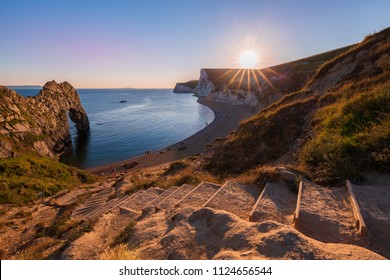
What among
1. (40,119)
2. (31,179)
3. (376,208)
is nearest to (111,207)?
(376,208)

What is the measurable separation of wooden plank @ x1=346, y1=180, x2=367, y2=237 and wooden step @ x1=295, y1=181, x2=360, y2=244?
0.34 ft

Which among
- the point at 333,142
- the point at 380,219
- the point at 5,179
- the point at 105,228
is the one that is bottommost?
the point at 5,179

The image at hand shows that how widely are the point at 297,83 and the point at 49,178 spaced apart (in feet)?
166

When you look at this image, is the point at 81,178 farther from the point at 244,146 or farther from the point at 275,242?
the point at 275,242

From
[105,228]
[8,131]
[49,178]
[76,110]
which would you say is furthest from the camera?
[76,110]

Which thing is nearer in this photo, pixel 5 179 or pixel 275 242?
pixel 275 242

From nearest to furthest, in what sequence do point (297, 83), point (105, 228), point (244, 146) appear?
1. point (105, 228)
2. point (244, 146)
3. point (297, 83)

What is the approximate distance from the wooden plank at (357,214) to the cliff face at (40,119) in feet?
94.6

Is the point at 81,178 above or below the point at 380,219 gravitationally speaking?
below

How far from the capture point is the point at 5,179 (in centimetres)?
1858

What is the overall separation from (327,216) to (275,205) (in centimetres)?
119

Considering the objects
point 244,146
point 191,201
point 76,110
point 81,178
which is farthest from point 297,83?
point 76,110

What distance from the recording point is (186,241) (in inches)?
185
